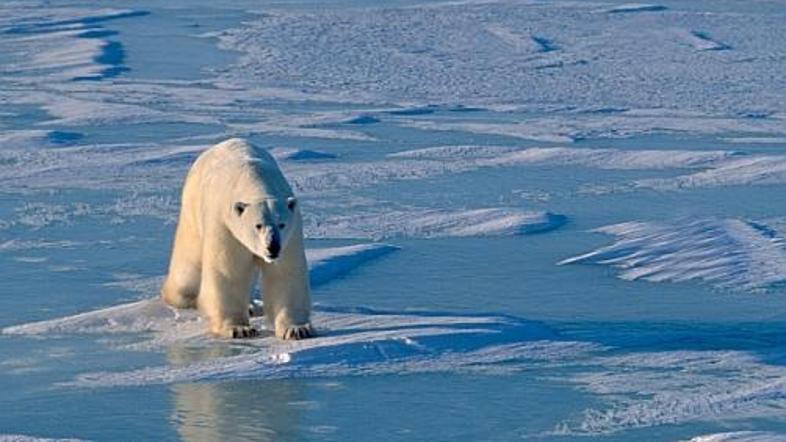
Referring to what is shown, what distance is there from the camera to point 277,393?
460cm

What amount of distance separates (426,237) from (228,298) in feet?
6.43

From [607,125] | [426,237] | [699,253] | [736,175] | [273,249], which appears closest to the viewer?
[273,249]

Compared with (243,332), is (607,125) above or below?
below

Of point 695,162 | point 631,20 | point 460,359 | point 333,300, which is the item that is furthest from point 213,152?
point 631,20

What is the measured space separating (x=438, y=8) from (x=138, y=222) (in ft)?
39.1

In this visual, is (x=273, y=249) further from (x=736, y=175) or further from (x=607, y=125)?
(x=607, y=125)

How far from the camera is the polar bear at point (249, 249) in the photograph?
511cm

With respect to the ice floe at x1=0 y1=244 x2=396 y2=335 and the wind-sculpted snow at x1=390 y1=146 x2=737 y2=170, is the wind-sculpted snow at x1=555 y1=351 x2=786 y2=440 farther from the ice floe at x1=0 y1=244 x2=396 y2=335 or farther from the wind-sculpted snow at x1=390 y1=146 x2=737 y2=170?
the wind-sculpted snow at x1=390 y1=146 x2=737 y2=170

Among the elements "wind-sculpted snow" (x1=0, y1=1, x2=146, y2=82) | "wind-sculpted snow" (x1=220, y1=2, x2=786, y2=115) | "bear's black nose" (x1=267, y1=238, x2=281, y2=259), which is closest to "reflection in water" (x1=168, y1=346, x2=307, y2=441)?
"bear's black nose" (x1=267, y1=238, x2=281, y2=259)

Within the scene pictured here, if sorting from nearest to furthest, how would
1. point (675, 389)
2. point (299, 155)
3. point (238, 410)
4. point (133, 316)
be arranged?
point (238, 410) → point (675, 389) → point (133, 316) → point (299, 155)

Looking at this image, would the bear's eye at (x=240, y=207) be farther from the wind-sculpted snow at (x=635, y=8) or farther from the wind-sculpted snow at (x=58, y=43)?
the wind-sculpted snow at (x=635, y=8)

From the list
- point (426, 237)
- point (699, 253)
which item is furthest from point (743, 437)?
point (426, 237)

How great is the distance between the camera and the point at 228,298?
17.4ft

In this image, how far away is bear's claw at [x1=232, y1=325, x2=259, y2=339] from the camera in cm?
530
